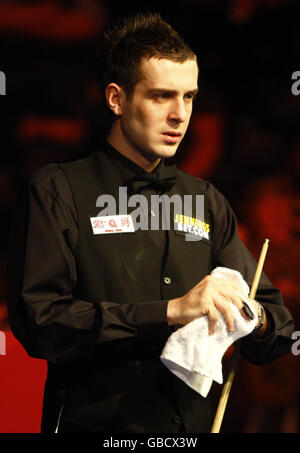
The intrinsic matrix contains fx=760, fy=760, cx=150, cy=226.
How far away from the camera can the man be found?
2027mm

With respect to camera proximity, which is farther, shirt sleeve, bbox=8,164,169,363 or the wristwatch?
the wristwatch

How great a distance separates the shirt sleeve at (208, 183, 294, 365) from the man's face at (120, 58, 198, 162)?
1.09ft

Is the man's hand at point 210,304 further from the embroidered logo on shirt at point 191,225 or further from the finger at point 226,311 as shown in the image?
the embroidered logo on shirt at point 191,225

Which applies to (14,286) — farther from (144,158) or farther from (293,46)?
(293,46)

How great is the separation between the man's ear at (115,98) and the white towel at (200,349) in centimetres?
72

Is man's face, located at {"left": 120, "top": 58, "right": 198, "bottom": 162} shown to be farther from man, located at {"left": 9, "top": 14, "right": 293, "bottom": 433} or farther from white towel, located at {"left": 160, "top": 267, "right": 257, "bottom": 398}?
white towel, located at {"left": 160, "top": 267, "right": 257, "bottom": 398}

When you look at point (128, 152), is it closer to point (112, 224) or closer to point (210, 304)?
point (112, 224)

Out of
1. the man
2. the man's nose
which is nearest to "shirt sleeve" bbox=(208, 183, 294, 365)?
the man

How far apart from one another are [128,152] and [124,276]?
0.41 m

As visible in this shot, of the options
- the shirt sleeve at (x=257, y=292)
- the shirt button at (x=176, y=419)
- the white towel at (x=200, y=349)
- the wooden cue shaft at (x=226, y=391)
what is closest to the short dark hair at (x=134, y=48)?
the shirt sleeve at (x=257, y=292)

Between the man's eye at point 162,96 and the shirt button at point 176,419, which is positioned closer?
the shirt button at point 176,419

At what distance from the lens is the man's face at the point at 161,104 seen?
2.22 meters

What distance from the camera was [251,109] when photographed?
11.2 ft

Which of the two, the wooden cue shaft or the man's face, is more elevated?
the man's face
